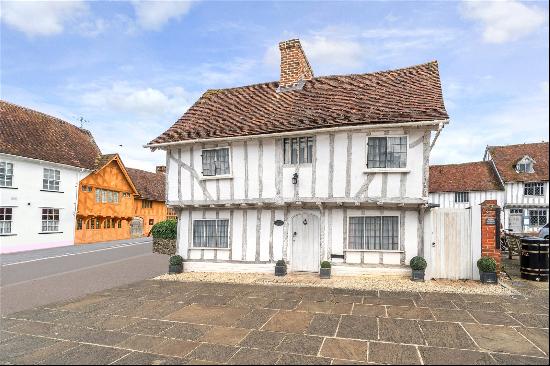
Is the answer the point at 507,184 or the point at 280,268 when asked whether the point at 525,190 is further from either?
the point at 280,268

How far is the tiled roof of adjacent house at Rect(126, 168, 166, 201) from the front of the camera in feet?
114

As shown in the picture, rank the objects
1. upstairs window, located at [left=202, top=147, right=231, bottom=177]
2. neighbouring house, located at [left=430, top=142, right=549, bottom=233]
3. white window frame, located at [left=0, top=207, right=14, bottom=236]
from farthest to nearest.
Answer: neighbouring house, located at [left=430, top=142, right=549, bottom=233]
white window frame, located at [left=0, top=207, right=14, bottom=236]
upstairs window, located at [left=202, top=147, right=231, bottom=177]

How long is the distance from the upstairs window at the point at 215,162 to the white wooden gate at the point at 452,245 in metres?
7.42

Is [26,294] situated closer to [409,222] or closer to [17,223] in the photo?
[409,222]

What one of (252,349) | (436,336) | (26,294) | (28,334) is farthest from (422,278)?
(26,294)

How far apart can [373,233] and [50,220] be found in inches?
889

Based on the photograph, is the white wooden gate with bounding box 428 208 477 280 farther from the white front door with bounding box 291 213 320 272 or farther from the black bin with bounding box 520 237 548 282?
the white front door with bounding box 291 213 320 272

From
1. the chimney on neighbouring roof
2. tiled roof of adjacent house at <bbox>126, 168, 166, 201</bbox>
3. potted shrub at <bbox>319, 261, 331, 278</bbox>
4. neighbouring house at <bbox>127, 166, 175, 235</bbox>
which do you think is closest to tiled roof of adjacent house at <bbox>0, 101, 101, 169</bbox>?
tiled roof of adjacent house at <bbox>126, 168, 166, 201</bbox>

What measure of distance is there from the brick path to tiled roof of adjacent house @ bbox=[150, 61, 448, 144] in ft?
18.0

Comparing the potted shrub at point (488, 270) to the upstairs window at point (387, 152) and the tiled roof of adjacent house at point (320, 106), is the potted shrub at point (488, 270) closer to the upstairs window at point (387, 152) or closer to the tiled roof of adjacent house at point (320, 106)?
the upstairs window at point (387, 152)

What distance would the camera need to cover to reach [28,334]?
6.76 meters

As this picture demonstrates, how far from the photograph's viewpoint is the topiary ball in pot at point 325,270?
36.6 ft

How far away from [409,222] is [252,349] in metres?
7.45

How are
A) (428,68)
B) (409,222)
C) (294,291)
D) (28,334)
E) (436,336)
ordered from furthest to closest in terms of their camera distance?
(428,68)
(409,222)
(294,291)
(28,334)
(436,336)
